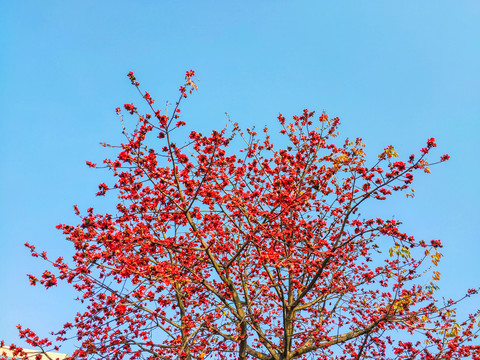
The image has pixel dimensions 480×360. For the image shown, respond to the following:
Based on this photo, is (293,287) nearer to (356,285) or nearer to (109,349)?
(356,285)

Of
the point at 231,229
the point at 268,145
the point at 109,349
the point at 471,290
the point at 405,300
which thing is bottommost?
the point at 109,349

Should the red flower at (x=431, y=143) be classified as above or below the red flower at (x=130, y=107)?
below

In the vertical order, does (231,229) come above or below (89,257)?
above

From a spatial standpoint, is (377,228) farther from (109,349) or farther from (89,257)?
(109,349)

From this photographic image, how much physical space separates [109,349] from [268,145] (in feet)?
21.4

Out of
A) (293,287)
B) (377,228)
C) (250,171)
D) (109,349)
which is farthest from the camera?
(250,171)

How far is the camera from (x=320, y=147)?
34.9 feet

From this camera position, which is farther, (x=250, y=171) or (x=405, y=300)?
(x=250, y=171)

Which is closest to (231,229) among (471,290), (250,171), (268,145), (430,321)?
(250,171)

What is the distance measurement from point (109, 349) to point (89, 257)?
2.94 metres

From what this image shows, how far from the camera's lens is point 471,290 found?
9398 millimetres

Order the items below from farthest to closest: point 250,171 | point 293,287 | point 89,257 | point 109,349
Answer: point 250,171 → point 293,287 → point 109,349 → point 89,257

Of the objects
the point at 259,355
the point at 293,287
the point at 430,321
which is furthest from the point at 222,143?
the point at 430,321

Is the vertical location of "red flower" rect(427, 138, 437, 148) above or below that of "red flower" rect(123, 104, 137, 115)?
below
